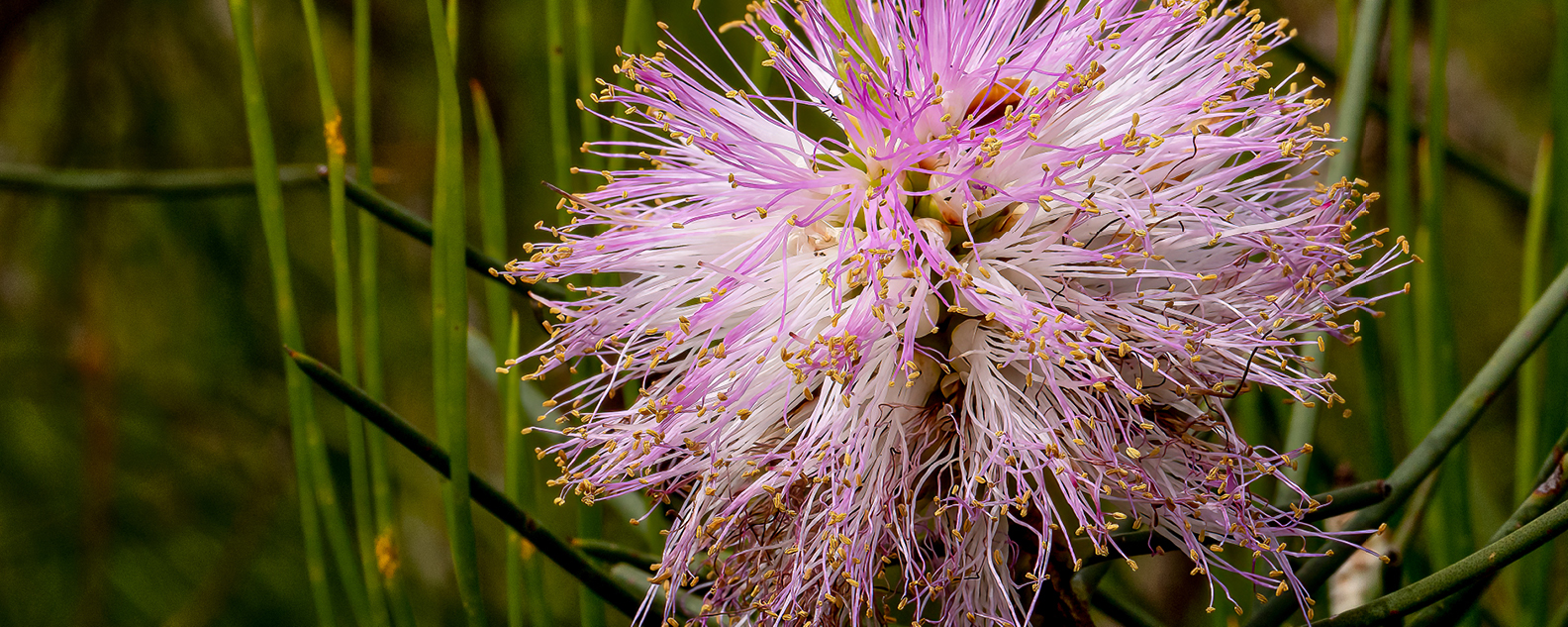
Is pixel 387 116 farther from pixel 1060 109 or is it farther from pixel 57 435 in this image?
pixel 1060 109

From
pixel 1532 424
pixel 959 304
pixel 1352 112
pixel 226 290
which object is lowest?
pixel 226 290

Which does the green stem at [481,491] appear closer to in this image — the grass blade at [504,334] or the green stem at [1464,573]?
the grass blade at [504,334]

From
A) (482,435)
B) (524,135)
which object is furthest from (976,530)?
(482,435)

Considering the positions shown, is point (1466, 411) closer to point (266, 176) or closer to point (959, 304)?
point (959, 304)

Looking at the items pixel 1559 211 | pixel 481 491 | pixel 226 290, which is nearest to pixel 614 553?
pixel 481 491

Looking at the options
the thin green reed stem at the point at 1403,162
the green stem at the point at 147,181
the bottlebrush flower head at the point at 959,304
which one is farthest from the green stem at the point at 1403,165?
the green stem at the point at 147,181

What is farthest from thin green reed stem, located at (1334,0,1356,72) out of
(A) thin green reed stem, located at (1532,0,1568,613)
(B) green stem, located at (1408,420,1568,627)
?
(B) green stem, located at (1408,420,1568,627)
